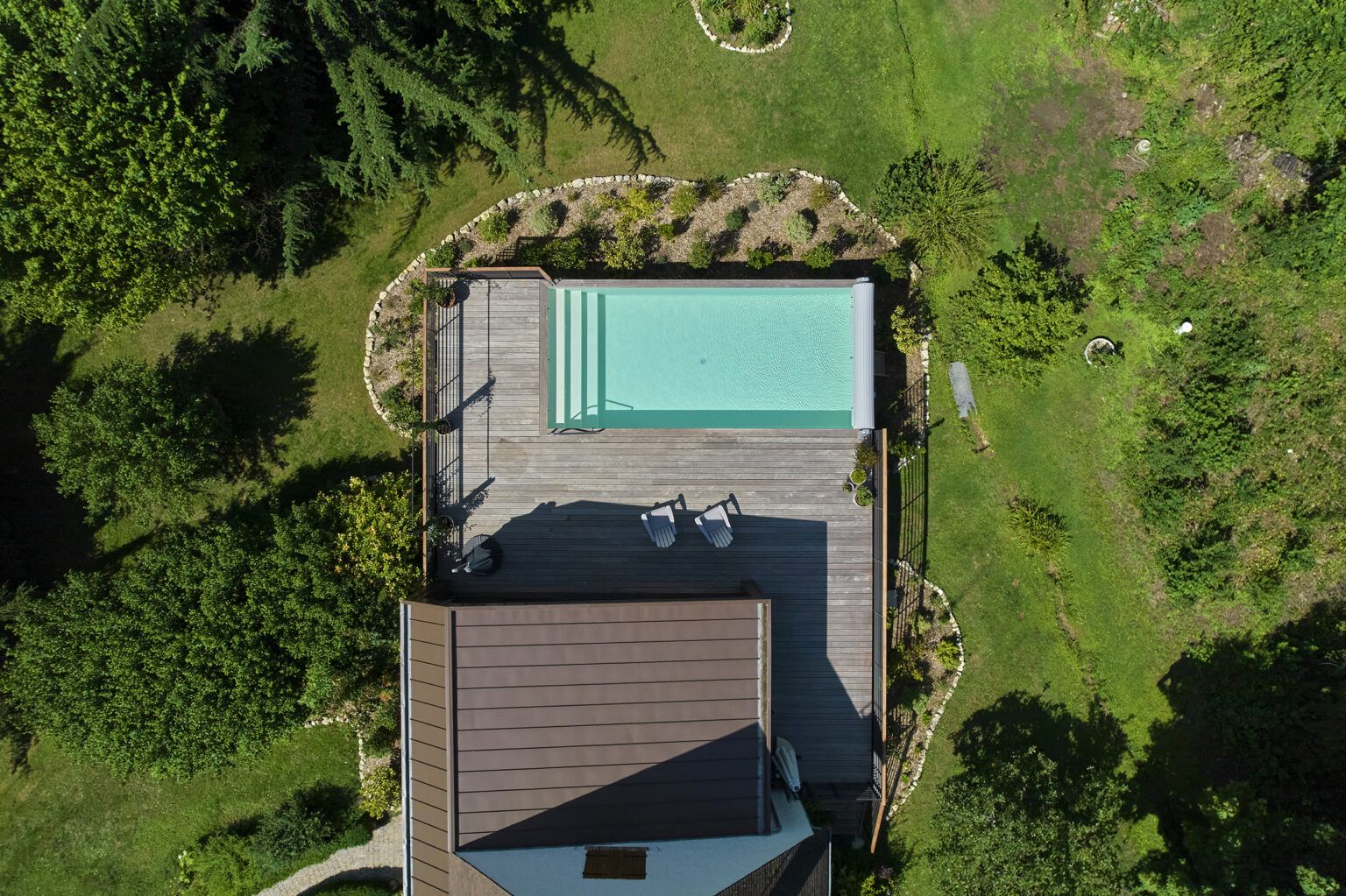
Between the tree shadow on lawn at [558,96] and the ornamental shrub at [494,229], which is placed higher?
the tree shadow on lawn at [558,96]

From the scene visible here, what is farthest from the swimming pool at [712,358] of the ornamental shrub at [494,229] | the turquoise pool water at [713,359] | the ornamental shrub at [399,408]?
the ornamental shrub at [399,408]

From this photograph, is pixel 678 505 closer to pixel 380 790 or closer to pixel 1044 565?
pixel 1044 565

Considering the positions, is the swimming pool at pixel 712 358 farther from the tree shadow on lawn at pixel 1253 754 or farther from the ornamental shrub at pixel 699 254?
the tree shadow on lawn at pixel 1253 754

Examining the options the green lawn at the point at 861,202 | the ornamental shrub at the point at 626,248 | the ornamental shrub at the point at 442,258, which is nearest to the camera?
the ornamental shrub at the point at 442,258

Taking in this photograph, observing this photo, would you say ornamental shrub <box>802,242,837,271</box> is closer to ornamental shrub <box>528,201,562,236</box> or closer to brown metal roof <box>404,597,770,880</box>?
ornamental shrub <box>528,201,562,236</box>

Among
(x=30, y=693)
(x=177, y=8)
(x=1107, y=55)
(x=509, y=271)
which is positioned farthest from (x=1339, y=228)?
(x=30, y=693)

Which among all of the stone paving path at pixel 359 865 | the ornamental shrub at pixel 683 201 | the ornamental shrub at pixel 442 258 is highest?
the ornamental shrub at pixel 683 201
